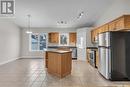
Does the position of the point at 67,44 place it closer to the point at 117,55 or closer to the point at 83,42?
the point at 83,42

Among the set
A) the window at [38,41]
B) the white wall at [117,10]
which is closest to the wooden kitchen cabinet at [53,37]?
the window at [38,41]

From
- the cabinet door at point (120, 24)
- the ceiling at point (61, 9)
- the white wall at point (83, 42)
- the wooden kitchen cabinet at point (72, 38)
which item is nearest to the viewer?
the cabinet door at point (120, 24)

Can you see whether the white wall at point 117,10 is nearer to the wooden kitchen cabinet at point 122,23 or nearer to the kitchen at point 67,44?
the kitchen at point 67,44

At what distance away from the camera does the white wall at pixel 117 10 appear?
634 cm

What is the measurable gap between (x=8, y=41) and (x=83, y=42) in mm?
4905

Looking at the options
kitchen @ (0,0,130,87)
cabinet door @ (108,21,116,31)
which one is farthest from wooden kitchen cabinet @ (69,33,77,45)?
cabinet door @ (108,21,116,31)

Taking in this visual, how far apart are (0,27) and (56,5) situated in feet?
11.2

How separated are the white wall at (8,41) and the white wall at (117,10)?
18.7 ft

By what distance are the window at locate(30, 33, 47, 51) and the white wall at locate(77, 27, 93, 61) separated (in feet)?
9.34

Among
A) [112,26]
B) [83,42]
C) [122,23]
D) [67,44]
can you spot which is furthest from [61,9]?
[67,44]

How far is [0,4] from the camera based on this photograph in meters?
7.11

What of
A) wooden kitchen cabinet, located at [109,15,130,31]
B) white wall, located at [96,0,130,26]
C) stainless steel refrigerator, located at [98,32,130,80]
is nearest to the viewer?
wooden kitchen cabinet, located at [109,15,130,31]

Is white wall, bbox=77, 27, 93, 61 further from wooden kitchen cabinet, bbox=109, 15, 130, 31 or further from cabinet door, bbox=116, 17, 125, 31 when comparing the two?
cabinet door, bbox=116, 17, 125, 31

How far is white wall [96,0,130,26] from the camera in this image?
20.8 feet
